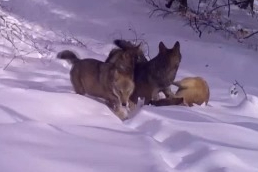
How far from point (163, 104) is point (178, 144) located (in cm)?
120

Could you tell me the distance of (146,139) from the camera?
4.18m

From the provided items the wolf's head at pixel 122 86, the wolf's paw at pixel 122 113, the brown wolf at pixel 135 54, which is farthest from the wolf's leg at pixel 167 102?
the wolf's paw at pixel 122 113

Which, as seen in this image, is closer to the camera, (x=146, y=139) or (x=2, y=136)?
(x=2, y=136)

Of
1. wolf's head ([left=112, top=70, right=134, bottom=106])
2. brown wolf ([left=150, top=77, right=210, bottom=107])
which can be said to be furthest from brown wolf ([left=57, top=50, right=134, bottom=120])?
brown wolf ([left=150, top=77, right=210, bottom=107])

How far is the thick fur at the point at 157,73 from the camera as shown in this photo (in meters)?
5.23

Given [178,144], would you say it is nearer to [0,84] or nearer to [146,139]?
[146,139]

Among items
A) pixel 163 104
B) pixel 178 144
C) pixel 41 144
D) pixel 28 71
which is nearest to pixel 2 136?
pixel 41 144

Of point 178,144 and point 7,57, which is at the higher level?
point 178,144

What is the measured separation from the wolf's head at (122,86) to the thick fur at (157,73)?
0.39 ft

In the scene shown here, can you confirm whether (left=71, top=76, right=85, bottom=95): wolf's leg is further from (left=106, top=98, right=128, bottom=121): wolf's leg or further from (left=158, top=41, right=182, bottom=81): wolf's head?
(left=158, top=41, right=182, bottom=81): wolf's head

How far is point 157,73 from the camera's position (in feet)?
17.3

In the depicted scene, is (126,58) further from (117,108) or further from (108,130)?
(108,130)

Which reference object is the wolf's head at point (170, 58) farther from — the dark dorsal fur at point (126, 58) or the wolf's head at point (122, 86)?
the wolf's head at point (122, 86)

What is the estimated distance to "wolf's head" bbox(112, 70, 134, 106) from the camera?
5.19 meters
